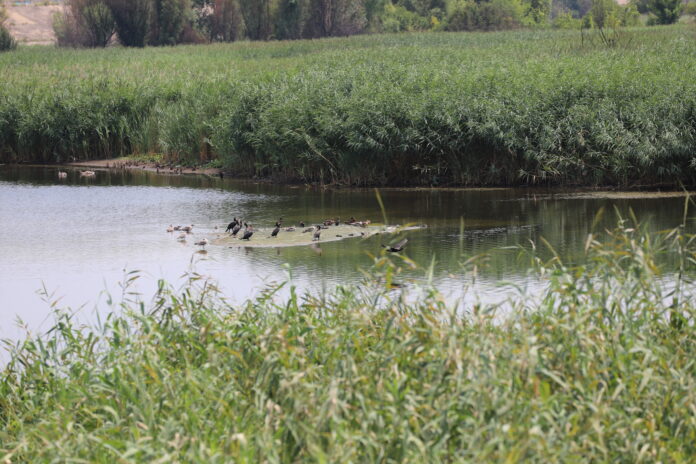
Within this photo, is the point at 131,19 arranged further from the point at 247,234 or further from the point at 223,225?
the point at 247,234

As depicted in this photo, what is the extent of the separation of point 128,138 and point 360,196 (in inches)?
365

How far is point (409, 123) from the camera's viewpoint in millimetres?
16812

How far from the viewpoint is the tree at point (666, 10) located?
240 feet

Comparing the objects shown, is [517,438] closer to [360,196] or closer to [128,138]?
[360,196]

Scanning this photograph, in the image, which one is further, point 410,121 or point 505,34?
point 505,34

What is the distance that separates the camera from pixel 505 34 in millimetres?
48344

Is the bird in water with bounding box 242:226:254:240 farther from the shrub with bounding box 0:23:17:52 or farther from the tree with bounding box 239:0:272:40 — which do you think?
the tree with bounding box 239:0:272:40

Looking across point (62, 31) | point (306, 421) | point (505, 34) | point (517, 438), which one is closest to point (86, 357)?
point (306, 421)

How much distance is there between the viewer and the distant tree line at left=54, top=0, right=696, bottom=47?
67.5 meters

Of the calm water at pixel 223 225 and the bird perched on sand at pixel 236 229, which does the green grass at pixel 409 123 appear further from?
the bird perched on sand at pixel 236 229

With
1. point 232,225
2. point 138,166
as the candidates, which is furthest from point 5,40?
point 232,225

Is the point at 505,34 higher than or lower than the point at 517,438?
higher

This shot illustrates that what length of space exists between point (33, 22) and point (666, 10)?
7004 centimetres

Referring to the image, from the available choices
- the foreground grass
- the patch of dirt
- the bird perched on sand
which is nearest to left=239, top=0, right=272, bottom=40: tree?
the patch of dirt
